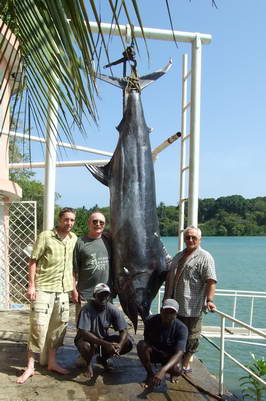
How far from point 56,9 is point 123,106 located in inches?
97.6

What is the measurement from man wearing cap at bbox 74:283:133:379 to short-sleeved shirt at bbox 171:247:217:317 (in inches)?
19.1

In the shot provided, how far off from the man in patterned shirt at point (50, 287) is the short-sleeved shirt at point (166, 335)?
0.71m

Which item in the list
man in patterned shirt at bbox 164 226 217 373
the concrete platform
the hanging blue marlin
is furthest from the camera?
the hanging blue marlin

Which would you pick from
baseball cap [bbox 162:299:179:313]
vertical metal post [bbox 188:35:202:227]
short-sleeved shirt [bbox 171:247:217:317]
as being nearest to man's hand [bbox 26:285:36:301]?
baseball cap [bbox 162:299:179:313]

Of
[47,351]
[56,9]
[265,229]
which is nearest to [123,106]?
[47,351]

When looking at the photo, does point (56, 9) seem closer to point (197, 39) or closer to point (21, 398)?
point (21, 398)

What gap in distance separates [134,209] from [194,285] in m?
0.73

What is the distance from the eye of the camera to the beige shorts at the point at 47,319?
10.6 feet

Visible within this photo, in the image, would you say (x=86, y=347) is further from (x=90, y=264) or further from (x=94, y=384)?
(x=90, y=264)

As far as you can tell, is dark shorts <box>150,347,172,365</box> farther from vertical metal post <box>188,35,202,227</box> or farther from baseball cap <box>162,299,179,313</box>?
vertical metal post <box>188,35,202,227</box>

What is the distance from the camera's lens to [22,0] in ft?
3.82

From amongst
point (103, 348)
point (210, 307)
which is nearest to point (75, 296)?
point (103, 348)

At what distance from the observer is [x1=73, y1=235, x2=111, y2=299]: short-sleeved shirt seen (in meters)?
3.33

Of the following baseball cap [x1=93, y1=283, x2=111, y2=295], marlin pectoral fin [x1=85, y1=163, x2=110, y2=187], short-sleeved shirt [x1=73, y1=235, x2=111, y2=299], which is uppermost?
marlin pectoral fin [x1=85, y1=163, x2=110, y2=187]
